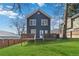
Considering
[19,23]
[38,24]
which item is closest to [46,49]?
[38,24]

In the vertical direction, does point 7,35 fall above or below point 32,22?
below

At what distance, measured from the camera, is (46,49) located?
188 inches

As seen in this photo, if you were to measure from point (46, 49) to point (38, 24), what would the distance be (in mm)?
287

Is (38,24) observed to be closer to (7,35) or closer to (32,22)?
(32,22)

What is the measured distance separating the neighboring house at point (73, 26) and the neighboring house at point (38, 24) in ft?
0.73

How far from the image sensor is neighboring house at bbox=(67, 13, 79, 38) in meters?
4.80

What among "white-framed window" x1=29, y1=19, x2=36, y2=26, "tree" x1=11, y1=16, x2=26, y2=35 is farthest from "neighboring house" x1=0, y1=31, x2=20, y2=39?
Answer: "white-framed window" x1=29, y1=19, x2=36, y2=26

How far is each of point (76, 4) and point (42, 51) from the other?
2.04ft

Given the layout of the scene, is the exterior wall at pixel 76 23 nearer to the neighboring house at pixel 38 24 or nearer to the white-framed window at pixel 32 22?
the neighboring house at pixel 38 24

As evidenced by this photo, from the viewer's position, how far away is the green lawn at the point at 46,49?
4738 millimetres

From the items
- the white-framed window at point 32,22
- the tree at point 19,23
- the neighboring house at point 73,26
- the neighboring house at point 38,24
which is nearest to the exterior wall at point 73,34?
the neighboring house at point 73,26

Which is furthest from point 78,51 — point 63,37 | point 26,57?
point 26,57

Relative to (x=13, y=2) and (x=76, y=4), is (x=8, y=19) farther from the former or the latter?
(x=76, y=4)

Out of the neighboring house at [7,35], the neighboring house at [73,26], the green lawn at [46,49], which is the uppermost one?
the neighboring house at [73,26]
